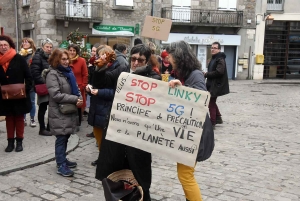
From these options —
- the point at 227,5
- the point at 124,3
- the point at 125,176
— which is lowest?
the point at 125,176

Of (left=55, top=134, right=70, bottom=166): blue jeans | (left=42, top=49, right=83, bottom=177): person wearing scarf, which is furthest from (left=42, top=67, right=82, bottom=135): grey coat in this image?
(left=55, top=134, right=70, bottom=166): blue jeans

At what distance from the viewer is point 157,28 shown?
8375 mm

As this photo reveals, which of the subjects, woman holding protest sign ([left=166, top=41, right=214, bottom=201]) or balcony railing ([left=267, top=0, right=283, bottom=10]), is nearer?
woman holding protest sign ([left=166, top=41, right=214, bottom=201])

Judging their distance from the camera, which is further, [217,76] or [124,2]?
[124,2]

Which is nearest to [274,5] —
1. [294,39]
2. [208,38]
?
[294,39]

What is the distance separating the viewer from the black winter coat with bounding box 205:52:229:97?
7.38 meters

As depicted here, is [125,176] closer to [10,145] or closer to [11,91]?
[11,91]

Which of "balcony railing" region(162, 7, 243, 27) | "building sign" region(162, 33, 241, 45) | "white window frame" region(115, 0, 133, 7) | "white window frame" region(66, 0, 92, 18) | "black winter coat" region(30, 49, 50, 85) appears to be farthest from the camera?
"building sign" region(162, 33, 241, 45)

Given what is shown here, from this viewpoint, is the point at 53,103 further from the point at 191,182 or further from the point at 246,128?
the point at 246,128

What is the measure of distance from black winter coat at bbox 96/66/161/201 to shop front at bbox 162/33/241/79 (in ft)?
65.3

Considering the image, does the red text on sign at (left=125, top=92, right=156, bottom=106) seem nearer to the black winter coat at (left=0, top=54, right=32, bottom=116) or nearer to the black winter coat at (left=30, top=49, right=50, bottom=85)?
the black winter coat at (left=0, top=54, right=32, bottom=116)

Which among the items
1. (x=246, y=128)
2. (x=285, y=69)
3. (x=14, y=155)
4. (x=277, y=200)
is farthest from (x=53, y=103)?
(x=285, y=69)

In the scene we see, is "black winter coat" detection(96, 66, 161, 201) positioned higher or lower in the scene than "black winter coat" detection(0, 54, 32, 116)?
lower

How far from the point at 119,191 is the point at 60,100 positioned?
163 cm
